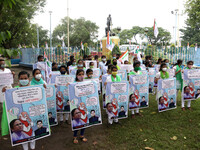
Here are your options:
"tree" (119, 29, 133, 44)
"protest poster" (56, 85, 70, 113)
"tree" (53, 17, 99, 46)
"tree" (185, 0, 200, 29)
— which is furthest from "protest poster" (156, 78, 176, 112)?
"tree" (119, 29, 133, 44)

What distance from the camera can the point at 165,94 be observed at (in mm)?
5164

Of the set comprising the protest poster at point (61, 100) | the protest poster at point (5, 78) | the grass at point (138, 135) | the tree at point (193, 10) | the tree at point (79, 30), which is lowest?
the grass at point (138, 135)

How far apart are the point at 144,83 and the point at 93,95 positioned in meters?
1.93

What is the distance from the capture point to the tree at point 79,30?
155 feet

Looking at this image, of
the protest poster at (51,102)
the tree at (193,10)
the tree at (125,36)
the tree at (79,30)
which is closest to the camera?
the protest poster at (51,102)

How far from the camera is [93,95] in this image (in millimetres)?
3895

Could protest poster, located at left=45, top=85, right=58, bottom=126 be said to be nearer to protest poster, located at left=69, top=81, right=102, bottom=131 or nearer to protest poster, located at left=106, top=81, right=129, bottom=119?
protest poster, located at left=69, top=81, right=102, bottom=131

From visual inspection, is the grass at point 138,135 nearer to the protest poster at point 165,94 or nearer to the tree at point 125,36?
the protest poster at point 165,94

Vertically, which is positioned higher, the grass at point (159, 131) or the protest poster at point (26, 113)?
the protest poster at point (26, 113)

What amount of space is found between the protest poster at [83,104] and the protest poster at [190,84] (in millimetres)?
3314

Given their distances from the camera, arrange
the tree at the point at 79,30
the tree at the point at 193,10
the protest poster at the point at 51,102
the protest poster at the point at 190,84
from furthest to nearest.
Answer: the tree at the point at 79,30
the tree at the point at 193,10
the protest poster at the point at 190,84
the protest poster at the point at 51,102

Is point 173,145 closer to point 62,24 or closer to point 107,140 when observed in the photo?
point 107,140

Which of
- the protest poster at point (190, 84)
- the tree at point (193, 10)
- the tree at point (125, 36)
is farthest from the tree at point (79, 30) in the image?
the protest poster at point (190, 84)

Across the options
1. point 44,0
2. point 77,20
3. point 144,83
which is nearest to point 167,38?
point 77,20
